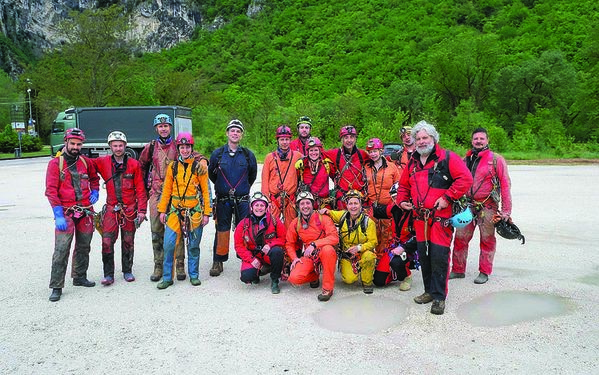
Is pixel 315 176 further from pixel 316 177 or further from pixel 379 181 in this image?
pixel 379 181

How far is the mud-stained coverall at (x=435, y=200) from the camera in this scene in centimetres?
437

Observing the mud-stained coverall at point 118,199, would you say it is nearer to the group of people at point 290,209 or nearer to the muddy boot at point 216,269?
the group of people at point 290,209

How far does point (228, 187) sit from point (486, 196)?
3147mm

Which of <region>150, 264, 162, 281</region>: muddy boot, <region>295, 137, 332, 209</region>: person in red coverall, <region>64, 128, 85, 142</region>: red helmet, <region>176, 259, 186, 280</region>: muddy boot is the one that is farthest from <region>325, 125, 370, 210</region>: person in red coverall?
<region>64, 128, 85, 142</region>: red helmet

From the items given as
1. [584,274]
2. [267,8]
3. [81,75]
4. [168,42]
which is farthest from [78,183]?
[168,42]

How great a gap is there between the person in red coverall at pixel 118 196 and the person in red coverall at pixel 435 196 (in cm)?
319

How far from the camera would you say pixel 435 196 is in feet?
14.6

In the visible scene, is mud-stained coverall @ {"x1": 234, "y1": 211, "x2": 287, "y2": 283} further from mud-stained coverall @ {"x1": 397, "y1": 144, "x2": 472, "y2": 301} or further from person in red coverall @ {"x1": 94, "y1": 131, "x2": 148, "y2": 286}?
mud-stained coverall @ {"x1": 397, "y1": 144, "x2": 472, "y2": 301}

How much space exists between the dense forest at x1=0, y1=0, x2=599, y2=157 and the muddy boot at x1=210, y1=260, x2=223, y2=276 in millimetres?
21967

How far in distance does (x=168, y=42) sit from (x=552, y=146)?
3357 inches

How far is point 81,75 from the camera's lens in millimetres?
36406

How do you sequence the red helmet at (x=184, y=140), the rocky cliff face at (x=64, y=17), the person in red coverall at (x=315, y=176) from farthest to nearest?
the rocky cliff face at (x=64, y=17)
the person in red coverall at (x=315, y=176)
the red helmet at (x=184, y=140)

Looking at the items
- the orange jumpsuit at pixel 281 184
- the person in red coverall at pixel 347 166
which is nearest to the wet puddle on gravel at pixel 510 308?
the person in red coverall at pixel 347 166

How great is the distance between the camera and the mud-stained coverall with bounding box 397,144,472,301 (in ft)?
14.3
